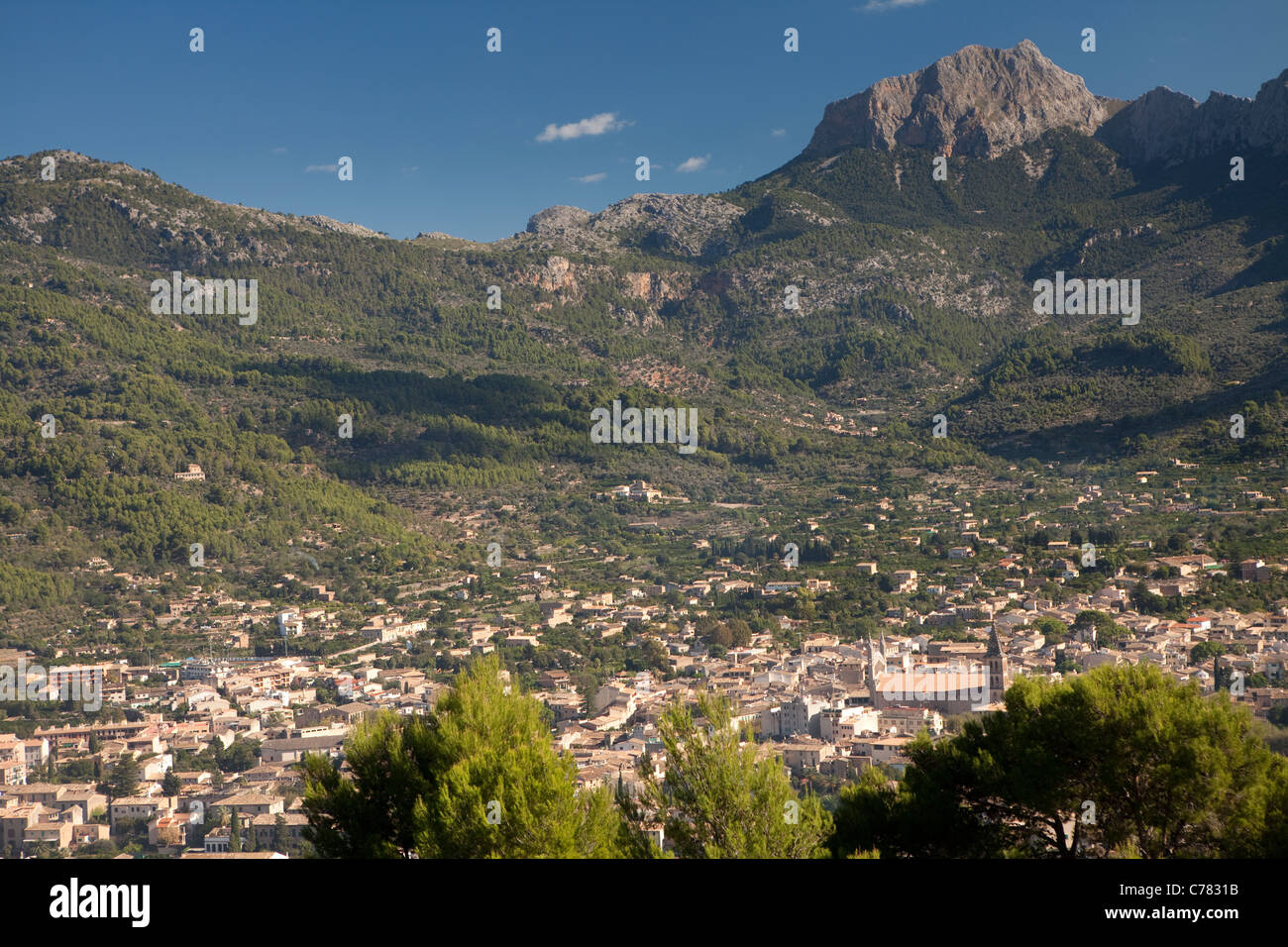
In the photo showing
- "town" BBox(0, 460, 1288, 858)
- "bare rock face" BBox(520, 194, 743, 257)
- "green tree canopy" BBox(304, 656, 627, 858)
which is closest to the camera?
"green tree canopy" BBox(304, 656, 627, 858)

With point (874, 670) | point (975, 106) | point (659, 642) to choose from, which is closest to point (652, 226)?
point (975, 106)

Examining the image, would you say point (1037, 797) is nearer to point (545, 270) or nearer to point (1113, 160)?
point (545, 270)

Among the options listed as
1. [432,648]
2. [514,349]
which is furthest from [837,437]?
[432,648]

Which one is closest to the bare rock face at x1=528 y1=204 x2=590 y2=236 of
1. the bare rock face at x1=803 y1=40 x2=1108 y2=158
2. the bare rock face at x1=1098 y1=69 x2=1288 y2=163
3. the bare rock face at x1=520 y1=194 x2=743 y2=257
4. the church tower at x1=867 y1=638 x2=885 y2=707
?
the bare rock face at x1=520 y1=194 x2=743 y2=257

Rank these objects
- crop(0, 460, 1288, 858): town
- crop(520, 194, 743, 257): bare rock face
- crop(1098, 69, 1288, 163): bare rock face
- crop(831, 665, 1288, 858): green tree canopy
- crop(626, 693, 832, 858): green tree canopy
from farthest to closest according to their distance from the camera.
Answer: crop(520, 194, 743, 257): bare rock face < crop(1098, 69, 1288, 163): bare rock face < crop(0, 460, 1288, 858): town < crop(626, 693, 832, 858): green tree canopy < crop(831, 665, 1288, 858): green tree canopy

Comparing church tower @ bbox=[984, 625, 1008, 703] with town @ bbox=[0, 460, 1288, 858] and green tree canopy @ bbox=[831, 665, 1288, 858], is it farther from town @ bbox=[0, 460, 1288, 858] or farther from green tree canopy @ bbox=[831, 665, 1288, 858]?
green tree canopy @ bbox=[831, 665, 1288, 858]

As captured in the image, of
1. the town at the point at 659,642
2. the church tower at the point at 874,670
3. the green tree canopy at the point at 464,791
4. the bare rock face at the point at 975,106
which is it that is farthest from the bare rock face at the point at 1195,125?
the green tree canopy at the point at 464,791

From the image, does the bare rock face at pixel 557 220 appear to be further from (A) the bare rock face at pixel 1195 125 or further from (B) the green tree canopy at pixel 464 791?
(B) the green tree canopy at pixel 464 791
